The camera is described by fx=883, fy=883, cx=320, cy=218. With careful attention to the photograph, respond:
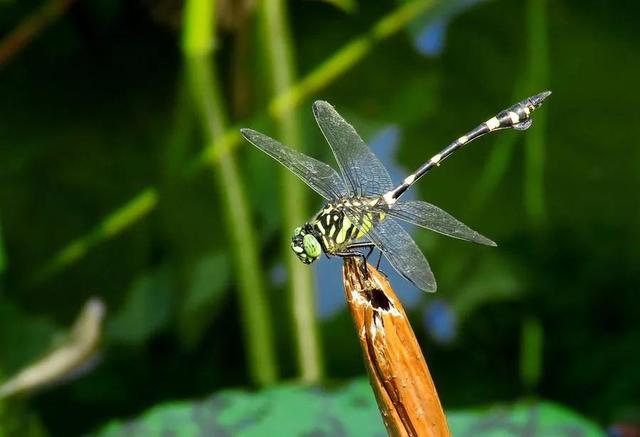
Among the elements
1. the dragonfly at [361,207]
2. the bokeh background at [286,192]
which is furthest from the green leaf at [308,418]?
the bokeh background at [286,192]

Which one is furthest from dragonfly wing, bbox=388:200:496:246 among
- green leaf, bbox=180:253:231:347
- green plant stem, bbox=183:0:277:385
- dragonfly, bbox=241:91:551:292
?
green leaf, bbox=180:253:231:347

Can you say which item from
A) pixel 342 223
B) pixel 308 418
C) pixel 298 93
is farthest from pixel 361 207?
pixel 298 93

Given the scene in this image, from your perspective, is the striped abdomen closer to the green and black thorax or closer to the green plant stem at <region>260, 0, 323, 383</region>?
the green and black thorax

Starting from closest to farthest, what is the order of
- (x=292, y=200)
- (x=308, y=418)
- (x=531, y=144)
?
(x=308, y=418), (x=292, y=200), (x=531, y=144)

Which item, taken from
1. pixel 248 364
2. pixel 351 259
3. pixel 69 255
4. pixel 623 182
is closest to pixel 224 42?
pixel 69 255

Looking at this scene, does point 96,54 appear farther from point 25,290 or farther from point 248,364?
point 248,364

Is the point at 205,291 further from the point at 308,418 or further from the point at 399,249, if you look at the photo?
the point at 399,249

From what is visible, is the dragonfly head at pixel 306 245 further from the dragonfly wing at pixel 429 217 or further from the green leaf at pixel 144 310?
the green leaf at pixel 144 310
